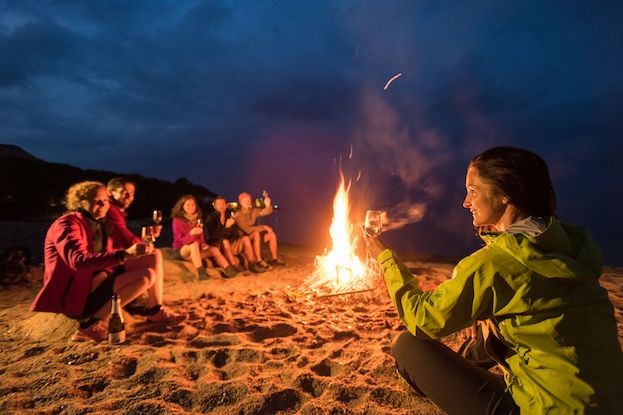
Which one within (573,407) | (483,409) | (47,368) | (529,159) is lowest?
(47,368)

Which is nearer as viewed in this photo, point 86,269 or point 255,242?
point 86,269

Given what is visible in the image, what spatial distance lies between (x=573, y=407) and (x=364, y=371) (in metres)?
1.94

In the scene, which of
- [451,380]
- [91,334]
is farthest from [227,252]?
[451,380]

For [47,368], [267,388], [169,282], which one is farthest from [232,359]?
[169,282]

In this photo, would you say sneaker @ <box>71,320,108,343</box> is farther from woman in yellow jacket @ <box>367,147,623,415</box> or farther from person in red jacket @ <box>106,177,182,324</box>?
woman in yellow jacket @ <box>367,147,623,415</box>

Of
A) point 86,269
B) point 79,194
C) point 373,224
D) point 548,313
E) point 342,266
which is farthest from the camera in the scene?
point 342,266

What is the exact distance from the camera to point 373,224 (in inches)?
99.3

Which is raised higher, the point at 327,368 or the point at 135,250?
the point at 135,250

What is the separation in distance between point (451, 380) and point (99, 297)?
11.8 ft

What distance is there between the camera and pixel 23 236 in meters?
11.2

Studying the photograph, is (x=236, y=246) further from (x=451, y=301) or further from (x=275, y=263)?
(x=451, y=301)

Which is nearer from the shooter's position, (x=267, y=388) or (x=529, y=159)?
(x=529, y=159)

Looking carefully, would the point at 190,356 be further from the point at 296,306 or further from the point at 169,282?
the point at 169,282

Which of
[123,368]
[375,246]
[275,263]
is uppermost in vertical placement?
[375,246]
